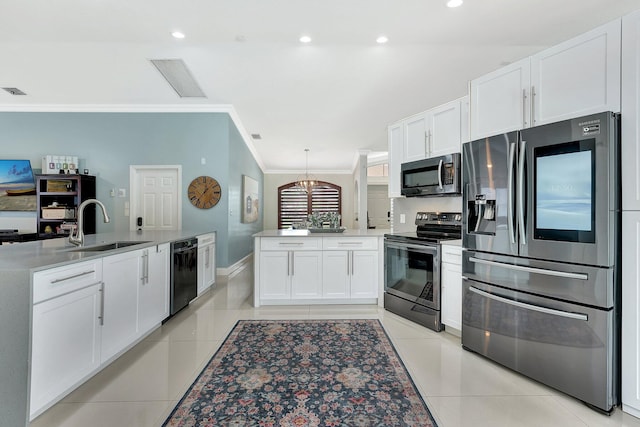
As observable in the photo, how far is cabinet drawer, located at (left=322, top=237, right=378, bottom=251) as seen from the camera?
142 inches

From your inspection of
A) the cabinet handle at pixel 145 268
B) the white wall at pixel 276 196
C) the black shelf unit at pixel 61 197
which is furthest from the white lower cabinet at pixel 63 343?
the white wall at pixel 276 196

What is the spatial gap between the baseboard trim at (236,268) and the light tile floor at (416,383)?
92.4 inches

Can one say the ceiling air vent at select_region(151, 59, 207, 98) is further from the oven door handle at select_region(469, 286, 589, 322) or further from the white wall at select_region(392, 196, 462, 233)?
the oven door handle at select_region(469, 286, 589, 322)

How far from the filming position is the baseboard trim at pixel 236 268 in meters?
5.39

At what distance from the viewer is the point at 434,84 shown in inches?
181

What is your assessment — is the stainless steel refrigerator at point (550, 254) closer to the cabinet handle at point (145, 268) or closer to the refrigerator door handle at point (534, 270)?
the refrigerator door handle at point (534, 270)

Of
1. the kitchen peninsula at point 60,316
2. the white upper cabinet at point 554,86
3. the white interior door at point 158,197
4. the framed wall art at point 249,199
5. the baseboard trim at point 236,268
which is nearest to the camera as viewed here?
the kitchen peninsula at point 60,316

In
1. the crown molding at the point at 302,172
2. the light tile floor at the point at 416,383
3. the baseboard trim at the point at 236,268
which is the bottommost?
the light tile floor at the point at 416,383

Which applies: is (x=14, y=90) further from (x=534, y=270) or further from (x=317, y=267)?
(x=534, y=270)

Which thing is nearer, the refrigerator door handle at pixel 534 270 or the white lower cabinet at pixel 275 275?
the refrigerator door handle at pixel 534 270

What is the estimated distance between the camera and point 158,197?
5.54 m

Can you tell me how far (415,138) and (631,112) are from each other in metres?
1.90

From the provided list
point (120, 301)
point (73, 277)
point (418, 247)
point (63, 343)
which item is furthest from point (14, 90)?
point (418, 247)

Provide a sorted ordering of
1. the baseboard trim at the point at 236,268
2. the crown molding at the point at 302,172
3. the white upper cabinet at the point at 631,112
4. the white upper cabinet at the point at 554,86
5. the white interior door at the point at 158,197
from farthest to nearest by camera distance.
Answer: the crown molding at the point at 302,172
the white interior door at the point at 158,197
the baseboard trim at the point at 236,268
the white upper cabinet at the point at 554,86
the white upper cabinet at the point at 631,112
